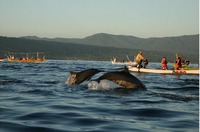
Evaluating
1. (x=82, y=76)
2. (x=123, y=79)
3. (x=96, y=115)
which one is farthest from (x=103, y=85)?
(x=96, y=115)

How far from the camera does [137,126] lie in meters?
8.16

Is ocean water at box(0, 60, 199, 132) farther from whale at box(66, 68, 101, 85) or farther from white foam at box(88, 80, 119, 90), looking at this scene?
whale at box(66, 68, 101, 85)

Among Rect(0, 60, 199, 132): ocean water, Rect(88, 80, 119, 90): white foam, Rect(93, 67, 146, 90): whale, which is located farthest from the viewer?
Rect(88, 80, 119, 90): white foam

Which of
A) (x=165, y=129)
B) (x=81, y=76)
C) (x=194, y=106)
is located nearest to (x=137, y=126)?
(x=165, y=129)

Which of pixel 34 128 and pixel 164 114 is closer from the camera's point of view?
pixel 34 128

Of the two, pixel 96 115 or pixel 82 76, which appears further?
pixel 82 76

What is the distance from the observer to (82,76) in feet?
58.4

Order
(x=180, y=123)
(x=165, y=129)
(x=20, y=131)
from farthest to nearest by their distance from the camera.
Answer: (x=180, y=123)
(x=165, y=129)
(x=20, y=131)

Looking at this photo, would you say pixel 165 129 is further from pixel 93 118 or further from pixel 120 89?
pixel 120 89

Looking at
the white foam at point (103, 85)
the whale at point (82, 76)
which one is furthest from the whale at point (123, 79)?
the whale at point (82, 76)

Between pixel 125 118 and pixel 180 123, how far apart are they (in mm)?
1467

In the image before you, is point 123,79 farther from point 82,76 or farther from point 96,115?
point 96,115

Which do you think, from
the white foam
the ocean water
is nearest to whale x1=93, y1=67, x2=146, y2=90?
the white foam

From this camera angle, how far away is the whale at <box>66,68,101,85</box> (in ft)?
56.3
